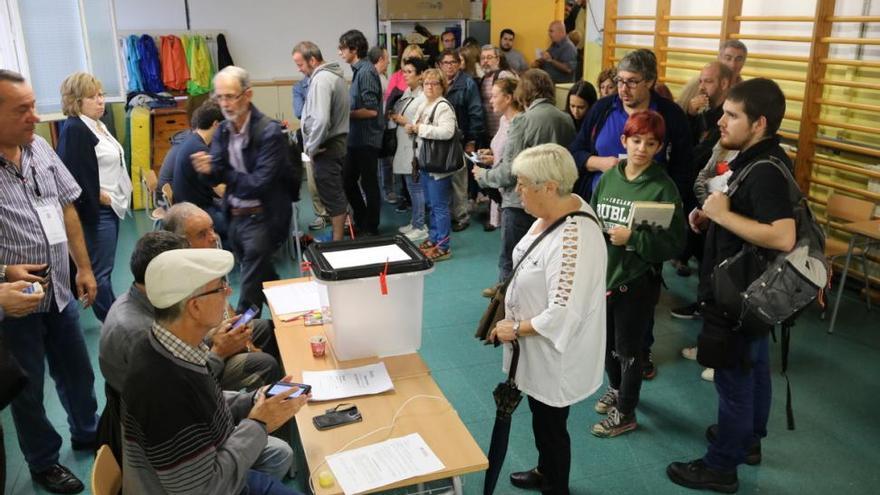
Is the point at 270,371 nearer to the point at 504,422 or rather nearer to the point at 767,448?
the point at 504,422

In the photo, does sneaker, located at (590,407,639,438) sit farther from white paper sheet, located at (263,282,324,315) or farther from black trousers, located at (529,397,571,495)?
white paper sheet, located at (263,282,324,315)

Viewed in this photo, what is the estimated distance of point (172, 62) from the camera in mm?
8664

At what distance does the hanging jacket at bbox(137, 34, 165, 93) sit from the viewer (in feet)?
27.9

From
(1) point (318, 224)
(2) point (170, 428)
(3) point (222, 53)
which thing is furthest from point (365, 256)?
(3) point (222, 53)

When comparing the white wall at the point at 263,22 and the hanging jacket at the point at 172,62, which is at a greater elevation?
the white wall at the point at 263,22

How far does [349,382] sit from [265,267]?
139 centimetres

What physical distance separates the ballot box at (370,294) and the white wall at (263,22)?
7430 millimetres

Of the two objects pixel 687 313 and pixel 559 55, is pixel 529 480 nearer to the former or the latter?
pixel 687 313

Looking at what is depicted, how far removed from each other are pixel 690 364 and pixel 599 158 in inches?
54.6

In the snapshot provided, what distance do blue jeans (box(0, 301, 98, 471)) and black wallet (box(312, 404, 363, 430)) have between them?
4.32 ft

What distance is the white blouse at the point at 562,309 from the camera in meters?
2.34

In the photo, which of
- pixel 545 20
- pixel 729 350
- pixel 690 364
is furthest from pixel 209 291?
pixel 545 20

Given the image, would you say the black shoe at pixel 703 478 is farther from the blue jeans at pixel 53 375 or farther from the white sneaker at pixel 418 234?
the white sneaker at pixel 418 234

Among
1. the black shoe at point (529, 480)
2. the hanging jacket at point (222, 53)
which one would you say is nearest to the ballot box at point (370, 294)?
the black shoe at point (529, 480)
